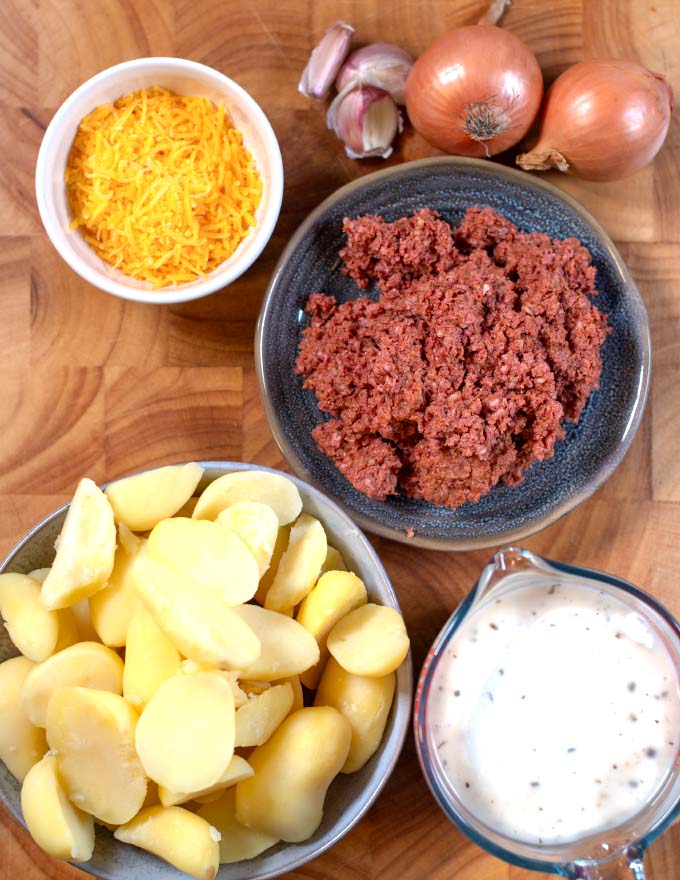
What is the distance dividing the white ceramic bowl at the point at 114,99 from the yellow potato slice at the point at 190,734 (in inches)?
30.4

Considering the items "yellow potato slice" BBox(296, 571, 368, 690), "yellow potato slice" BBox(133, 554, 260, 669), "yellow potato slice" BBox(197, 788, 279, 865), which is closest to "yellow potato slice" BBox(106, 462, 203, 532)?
"yellow potato slice" BBox(133, 554, 260, 669)

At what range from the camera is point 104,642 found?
1441 mm

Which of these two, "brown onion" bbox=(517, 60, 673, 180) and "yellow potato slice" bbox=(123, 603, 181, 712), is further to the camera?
"brown onion" bbox=(517, 60, 673, 180)

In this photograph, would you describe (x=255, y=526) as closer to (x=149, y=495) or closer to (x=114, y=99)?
(x=149, y=495)

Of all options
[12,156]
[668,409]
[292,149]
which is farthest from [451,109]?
[12,156]

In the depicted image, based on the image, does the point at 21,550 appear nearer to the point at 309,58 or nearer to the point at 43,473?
the point at 43,473

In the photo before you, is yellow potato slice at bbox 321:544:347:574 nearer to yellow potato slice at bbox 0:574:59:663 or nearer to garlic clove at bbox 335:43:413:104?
yellow potato slice at bbox 0:574:59:663

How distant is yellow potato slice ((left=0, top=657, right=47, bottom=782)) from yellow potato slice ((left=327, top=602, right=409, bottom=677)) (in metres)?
0.50

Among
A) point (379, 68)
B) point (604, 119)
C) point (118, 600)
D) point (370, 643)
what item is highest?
point (379, 68)

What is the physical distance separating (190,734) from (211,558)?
0.25 meters

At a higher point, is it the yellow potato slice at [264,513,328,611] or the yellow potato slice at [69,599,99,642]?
the yellow potato slice at [264,513,328,611]

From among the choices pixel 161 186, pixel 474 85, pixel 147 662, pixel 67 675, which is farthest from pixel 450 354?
pixel 67 675

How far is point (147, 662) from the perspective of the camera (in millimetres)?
1356

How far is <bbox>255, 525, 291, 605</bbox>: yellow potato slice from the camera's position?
1.51 metres
